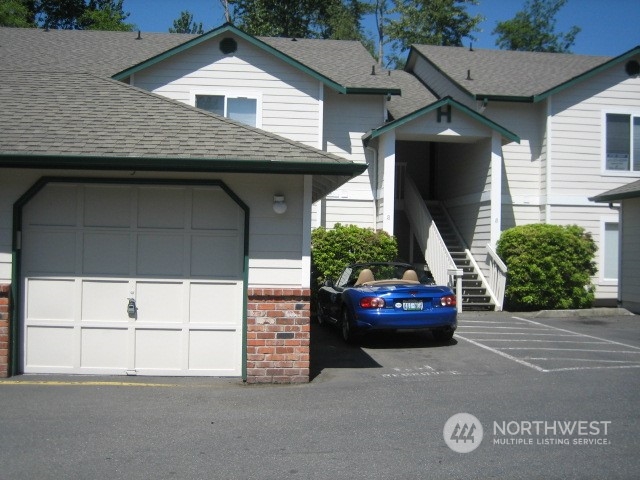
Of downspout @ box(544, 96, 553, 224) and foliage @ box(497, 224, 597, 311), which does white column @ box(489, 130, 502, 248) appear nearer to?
foliage @ box(497, 224, 597, 311)

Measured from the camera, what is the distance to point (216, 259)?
8484 mm

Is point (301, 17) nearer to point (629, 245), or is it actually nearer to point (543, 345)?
point (629, 245)

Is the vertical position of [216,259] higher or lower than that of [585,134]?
lower

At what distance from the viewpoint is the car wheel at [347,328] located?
11023 millimetres

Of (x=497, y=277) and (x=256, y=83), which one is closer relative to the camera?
(x=497, y=277)

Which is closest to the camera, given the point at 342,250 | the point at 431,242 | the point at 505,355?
the point at 505,355

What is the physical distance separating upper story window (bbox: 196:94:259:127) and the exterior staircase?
21.8 ft

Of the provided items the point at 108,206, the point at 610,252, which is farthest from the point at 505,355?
the point at 610,252

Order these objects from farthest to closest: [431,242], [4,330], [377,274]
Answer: [431,242]
[377,274]
[4,330]

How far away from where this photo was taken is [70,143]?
26.5ft

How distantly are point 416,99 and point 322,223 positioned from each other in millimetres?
5442

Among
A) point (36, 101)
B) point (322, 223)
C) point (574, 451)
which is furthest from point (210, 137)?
point (322, 223)

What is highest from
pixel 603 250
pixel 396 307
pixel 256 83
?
pixel 256 83

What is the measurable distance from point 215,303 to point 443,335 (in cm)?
462
